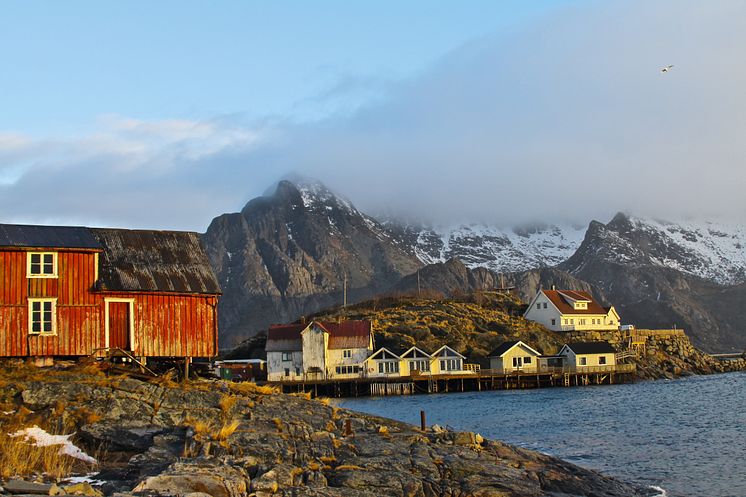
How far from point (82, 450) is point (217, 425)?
4333 millimetres

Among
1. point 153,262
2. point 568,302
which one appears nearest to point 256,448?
point 153,262

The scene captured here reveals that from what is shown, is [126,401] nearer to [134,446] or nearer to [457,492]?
[134,446]

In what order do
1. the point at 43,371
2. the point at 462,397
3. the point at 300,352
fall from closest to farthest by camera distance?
the point at 43,371, the point at 462,397, the point at 300,352

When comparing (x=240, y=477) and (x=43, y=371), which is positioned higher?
(x=43, y=371)

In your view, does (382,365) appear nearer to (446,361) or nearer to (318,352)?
(318,352)

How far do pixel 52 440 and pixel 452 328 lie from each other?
9051cm

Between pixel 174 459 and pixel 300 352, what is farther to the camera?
pixel 300 352

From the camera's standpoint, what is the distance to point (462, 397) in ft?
283

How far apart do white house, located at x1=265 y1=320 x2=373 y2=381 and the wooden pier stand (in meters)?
2.44

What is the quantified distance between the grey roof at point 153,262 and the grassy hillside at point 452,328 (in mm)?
62725

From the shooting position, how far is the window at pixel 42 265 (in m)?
35.5

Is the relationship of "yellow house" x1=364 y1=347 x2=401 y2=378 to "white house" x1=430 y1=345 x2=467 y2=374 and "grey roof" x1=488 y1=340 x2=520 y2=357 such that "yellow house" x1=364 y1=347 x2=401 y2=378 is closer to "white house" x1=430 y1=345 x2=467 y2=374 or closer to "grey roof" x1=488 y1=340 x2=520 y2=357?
"white house" x1=430 y1=345 x2=467 y2=374

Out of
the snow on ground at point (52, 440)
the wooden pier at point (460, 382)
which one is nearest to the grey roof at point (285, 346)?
the wooden pier at point (460, 382)

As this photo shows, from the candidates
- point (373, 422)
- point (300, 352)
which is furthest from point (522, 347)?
point (373, 422)
